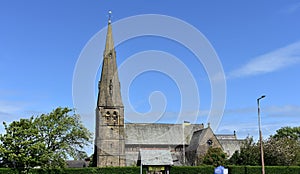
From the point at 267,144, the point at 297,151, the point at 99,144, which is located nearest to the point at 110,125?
the point at 99,144

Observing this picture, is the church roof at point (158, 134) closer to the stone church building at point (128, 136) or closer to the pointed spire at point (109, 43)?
the stone church building at point (128, 136)

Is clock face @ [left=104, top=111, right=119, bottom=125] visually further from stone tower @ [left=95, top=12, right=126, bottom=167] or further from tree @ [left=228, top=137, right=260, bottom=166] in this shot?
tree @ [left=228, top=137, right=260, bottom=166]

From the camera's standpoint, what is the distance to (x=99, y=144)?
70312 millimetres

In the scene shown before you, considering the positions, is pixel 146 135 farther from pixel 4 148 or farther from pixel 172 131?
pixel 4 148

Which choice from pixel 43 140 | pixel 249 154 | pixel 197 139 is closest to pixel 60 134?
pixel 43 140

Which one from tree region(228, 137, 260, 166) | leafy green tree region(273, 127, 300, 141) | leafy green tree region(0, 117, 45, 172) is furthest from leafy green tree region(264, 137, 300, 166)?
leafy green tree region(273, 127, 300, 141)

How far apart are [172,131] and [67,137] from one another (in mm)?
47120

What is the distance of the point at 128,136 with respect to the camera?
8738 centimetres

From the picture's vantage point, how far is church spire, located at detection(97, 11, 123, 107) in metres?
71.3

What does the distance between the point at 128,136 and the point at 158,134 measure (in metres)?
Answer: 7.84

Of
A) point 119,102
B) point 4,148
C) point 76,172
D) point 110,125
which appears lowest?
point 76,172

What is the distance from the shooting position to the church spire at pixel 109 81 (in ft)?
234

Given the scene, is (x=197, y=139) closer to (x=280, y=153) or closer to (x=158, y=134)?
(x=158, y=134)

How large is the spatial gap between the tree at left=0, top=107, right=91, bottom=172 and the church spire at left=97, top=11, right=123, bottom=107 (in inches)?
909
